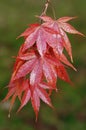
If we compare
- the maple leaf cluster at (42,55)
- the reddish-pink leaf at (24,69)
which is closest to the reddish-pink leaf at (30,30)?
the maple leaf cluster at (42,55)

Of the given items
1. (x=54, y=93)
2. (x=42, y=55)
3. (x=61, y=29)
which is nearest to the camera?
(x=42, y=55)

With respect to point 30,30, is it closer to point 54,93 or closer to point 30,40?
point 30,40

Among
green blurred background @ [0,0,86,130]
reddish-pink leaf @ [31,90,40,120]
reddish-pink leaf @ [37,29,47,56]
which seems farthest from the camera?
green blurred background @ [0,0,86,130]

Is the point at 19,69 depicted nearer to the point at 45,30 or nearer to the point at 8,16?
the point at 45,30

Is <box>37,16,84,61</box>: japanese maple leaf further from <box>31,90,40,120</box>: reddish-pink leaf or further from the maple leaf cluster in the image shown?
<box>31,90,40,120</box>: reddish-pink leaf

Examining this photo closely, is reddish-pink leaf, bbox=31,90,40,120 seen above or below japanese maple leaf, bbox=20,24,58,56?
below

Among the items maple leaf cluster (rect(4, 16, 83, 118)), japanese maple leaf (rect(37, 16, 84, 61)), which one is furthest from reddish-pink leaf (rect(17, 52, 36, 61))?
japanese maple leaf (rect(37, 16, 84, 61))

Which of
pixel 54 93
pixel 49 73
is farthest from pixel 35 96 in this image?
pixel 54 93

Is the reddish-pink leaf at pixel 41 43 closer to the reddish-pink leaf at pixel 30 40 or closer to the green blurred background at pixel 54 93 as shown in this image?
the reddish-pink leaf at pixel 30 40

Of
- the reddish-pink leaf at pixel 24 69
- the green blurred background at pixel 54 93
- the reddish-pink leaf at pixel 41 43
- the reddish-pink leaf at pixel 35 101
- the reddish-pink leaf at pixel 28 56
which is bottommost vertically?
the green blurred background at pixel 54 93
